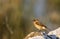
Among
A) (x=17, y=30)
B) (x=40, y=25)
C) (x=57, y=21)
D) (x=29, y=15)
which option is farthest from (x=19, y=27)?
(x=57, y=21)

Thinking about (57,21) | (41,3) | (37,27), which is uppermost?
(41,3)

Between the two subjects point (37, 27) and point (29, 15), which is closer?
point (37, 27)

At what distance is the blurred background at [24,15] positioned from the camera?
2.52m

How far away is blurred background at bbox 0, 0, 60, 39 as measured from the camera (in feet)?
8.28

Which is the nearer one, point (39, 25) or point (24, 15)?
point (39, 25)

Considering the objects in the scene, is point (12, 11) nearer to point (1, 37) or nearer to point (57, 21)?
point (1, 37)

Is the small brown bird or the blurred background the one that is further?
the blurred background

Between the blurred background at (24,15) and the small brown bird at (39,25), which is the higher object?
the blurred background at (24,15)

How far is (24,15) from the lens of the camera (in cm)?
255

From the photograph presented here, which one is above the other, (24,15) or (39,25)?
(24,15)

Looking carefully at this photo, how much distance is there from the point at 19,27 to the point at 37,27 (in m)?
0.34

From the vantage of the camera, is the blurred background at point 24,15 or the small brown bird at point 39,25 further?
Answer: the blurred background at point 24,15

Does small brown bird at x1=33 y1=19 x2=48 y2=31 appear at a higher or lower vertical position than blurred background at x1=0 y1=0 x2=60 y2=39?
lower

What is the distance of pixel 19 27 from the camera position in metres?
2.55
